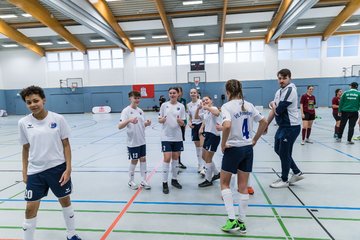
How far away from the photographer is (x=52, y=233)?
314cm

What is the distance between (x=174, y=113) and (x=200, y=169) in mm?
1678

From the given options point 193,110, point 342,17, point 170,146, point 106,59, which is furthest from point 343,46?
point 170,146

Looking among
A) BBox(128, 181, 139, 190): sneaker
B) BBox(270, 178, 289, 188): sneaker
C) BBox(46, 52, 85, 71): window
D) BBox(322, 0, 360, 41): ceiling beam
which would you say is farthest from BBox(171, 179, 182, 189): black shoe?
BBox(46, 52, 85, 71): window

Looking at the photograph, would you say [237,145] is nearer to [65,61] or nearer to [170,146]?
Result: [170,146]

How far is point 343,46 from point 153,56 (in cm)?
1917

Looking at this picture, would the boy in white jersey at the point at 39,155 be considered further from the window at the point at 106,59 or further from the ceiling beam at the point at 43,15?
the window at the point at 106,59

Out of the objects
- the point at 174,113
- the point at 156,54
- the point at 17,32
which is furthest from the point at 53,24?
the point at 174,113

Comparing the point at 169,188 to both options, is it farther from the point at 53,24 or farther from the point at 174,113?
the point at 53,24

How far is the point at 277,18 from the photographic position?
65.8 ft

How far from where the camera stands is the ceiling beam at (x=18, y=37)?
67.4 feet

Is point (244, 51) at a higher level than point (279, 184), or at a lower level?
higher

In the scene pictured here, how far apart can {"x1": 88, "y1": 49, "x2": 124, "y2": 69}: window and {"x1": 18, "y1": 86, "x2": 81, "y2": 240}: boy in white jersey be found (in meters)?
24.9

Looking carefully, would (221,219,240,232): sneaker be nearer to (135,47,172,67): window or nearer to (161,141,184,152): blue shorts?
(161,141,184,152): blue shorts

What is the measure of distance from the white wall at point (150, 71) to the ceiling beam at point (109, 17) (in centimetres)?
293
